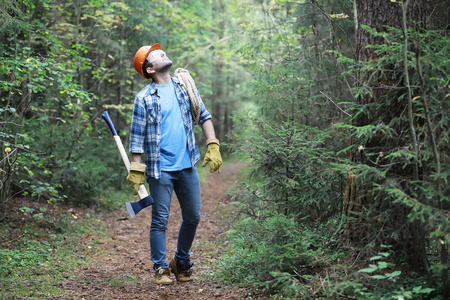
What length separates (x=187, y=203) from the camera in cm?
455

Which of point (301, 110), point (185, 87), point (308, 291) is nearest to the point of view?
point (308, 291)

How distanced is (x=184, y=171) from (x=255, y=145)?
2.82 ft

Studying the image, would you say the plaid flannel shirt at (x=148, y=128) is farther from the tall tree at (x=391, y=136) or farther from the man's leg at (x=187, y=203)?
the tall tree at (x=391, y=136)

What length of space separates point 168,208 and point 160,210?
0.11 meters

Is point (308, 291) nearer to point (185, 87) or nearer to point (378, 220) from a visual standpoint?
point (378, 220)

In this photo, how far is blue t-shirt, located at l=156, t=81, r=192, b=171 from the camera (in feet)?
14.5

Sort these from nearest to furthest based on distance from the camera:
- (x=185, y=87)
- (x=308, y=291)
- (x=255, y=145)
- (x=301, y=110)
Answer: (x=308, y=291)
(x=255, y=145)
(x=185, y=87)
(x=301, y=110)

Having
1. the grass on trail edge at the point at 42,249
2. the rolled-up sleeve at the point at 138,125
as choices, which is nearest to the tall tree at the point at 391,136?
the rolled-up sleeve at the point at 138,125

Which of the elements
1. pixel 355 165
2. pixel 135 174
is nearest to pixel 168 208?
pixel 135 174

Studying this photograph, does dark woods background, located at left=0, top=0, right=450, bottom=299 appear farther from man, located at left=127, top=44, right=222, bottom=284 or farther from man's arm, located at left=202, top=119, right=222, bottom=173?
man, located at left=127, top=44, right=222, bottom=284

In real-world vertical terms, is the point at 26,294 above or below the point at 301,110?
below

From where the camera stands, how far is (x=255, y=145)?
437 cm

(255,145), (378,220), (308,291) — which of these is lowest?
(308,291)

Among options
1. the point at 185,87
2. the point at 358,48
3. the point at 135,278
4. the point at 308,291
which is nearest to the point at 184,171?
the point at 185,87
